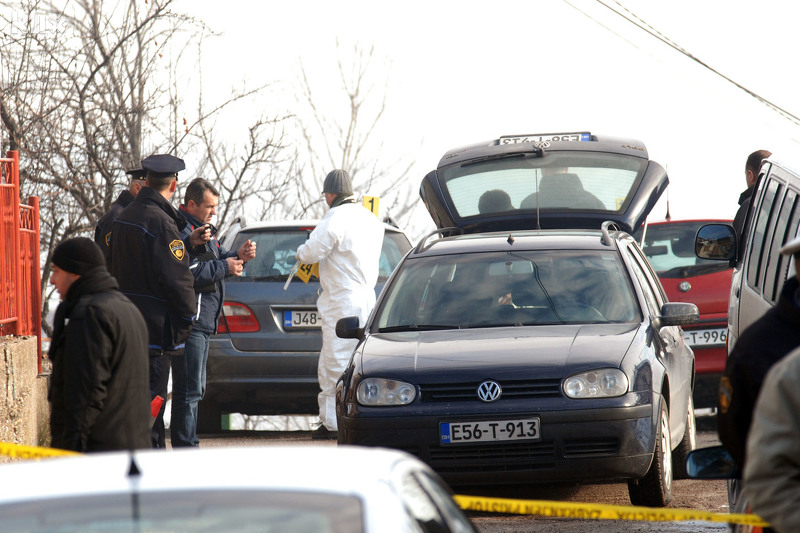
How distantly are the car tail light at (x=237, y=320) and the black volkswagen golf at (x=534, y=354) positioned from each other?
1.80 meters

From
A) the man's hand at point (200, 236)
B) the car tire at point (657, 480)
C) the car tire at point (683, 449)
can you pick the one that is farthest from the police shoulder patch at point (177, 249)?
the car tire at point (683, 449)

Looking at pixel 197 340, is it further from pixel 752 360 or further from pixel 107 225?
pixel 752 360

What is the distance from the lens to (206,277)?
805 centimetres

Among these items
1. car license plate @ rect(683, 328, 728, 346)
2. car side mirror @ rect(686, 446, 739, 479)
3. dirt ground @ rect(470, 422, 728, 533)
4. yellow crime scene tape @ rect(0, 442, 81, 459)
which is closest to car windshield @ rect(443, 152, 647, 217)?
car license plate @ rect(683, 328, 728, 346)

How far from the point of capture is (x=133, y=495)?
238cm

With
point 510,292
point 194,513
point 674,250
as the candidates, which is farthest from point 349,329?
point 194,513

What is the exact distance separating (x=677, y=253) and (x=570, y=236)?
3.68 meters

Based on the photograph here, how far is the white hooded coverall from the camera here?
9.47 m

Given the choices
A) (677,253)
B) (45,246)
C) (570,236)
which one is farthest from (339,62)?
(570,236)

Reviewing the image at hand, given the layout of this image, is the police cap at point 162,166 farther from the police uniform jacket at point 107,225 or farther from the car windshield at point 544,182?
the car windshield at point 544,182

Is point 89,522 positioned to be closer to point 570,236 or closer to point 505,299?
point 505,299

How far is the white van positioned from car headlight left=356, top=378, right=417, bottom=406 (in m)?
1.82

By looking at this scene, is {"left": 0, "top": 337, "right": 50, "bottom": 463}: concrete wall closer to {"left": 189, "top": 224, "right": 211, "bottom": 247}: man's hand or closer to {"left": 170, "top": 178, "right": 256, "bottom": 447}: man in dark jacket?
{"left": 170, "top": 178, "right": 256, "bottom": 447}: man in dark jacket

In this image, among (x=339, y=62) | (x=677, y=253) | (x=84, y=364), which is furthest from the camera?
(x=339, y=62)
